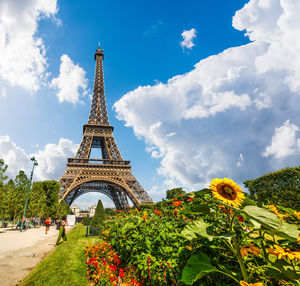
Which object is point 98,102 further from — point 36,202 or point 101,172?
point 36,202

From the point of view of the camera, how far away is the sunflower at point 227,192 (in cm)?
156

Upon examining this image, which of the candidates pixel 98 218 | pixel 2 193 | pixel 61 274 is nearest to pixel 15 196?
pixel 2 193

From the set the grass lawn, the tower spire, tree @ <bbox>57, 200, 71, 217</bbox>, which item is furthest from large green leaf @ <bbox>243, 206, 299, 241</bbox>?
the tower spire

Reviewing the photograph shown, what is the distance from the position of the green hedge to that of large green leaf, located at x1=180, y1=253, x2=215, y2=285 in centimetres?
1783

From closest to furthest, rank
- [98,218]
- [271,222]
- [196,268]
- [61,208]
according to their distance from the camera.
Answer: [271,222] → [196,268] → [98,218] → [61,208]

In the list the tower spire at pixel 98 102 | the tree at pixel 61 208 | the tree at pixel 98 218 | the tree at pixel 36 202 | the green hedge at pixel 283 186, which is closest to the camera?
the tree at pixel 98 218

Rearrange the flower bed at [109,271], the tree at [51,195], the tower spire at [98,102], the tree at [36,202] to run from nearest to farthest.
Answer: the flower bed at [109,271], the tree at [36,202], the tree at [51,195], the tower spire at [98,102]

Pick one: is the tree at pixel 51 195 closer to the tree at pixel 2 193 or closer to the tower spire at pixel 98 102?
the tree at pixel 2 193

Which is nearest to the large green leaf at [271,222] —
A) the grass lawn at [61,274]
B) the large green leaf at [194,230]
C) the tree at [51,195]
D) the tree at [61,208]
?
the large green leaf at [194,230]

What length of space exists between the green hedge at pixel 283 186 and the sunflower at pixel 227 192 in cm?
1751

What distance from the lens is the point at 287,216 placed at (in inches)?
84.4

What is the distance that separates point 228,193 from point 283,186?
21.1m

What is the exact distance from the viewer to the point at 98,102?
4681cm

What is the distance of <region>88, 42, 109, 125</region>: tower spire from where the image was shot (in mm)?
43938
